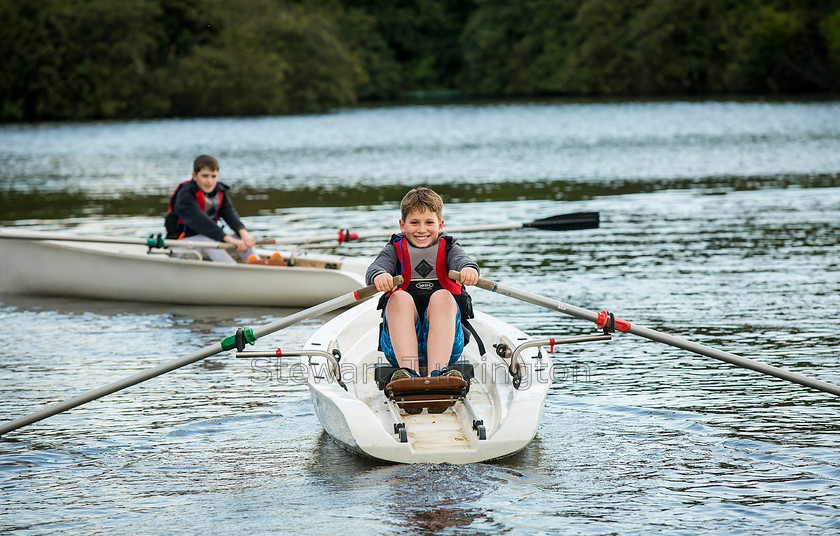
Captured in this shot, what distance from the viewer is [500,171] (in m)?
25.5

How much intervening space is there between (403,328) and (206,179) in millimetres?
5035

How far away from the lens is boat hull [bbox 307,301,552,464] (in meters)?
5.49

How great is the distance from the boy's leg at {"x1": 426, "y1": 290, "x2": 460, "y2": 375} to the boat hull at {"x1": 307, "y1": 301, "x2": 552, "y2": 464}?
1.10 feet

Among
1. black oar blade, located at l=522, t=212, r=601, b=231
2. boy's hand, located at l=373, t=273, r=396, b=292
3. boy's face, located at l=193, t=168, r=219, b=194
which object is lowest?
boy's hand, located at l=373, t=273, r=396, b=292

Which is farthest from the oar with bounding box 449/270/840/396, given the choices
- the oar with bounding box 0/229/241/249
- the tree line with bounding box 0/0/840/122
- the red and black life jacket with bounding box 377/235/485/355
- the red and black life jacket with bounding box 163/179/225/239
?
the tree line with bounding box 0/0/840/122

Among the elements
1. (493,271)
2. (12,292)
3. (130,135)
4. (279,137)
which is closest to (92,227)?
(12,292)

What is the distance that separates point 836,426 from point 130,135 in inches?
1683

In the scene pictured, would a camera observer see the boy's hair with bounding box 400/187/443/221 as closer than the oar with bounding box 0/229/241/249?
Yes

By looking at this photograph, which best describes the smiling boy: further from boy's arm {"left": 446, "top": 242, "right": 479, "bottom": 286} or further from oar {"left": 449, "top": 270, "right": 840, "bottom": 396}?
oar {"left": 449, "top": 270, "right": 840, "bottom": 396}

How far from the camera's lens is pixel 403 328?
238 inches

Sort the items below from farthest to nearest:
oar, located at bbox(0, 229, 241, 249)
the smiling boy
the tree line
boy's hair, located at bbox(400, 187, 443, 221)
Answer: the tree line < oar, located at bbox(0, 229, 241, 249) < boy's hair, located at bbox(400, 187, 443, 221) < the smiling boy

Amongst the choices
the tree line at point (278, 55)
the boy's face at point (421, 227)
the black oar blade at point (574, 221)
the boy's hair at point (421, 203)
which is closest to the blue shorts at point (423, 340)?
the boy's face at point (421, 227)

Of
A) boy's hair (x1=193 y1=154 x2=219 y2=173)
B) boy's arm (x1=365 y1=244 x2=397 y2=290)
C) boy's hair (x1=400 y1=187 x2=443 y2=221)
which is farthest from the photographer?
boy's hair (x1=193 y1=154 x2=219 y2=173)

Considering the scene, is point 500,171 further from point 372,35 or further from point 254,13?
point 372,35
